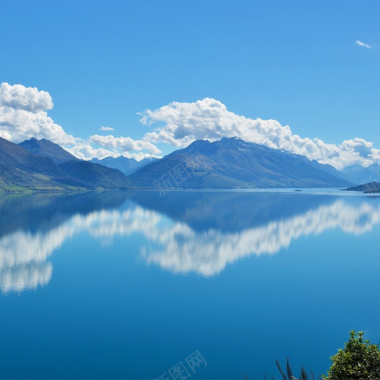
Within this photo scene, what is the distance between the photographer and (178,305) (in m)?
48.2

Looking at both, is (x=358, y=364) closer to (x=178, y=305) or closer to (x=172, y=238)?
(x=178, y=305)

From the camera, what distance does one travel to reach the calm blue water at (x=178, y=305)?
110 ft

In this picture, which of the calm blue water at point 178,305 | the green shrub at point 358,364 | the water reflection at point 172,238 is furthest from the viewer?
the water reflection at point 172,238

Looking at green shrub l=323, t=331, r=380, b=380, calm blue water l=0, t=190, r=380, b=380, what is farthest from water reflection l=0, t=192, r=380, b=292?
green shrub l=323, t=331, r=380, b=380

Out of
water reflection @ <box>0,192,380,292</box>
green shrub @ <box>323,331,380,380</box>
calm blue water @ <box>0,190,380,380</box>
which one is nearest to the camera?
green shrub @ <box>323,331,380,380</box>

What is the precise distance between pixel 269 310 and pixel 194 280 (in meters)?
17.4

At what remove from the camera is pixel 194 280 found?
2382 inches

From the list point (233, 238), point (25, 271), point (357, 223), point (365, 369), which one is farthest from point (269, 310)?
point (357, 223)

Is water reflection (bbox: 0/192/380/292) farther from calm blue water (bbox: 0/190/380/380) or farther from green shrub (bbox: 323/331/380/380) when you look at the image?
green shrub (bbox: 323/331/380/380)

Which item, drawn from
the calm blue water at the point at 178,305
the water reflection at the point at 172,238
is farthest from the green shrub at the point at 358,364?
the water reflection at the point at 172,238

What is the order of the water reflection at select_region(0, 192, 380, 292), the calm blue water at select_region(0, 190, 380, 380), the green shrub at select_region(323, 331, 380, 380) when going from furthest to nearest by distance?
the water reflection at select_region(0, 192, 380, 292) → the calm blue water at select_region(0, 190, 380, 380) → the green shrub at select_region(323, 331, 380, 380)

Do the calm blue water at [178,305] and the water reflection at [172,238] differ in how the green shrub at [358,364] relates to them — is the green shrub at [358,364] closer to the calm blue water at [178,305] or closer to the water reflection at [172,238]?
the calm blue water at [178,305]

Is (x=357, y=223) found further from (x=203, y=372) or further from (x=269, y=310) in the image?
(x=203, y=372)

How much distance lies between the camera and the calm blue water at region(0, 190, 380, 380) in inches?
1315
